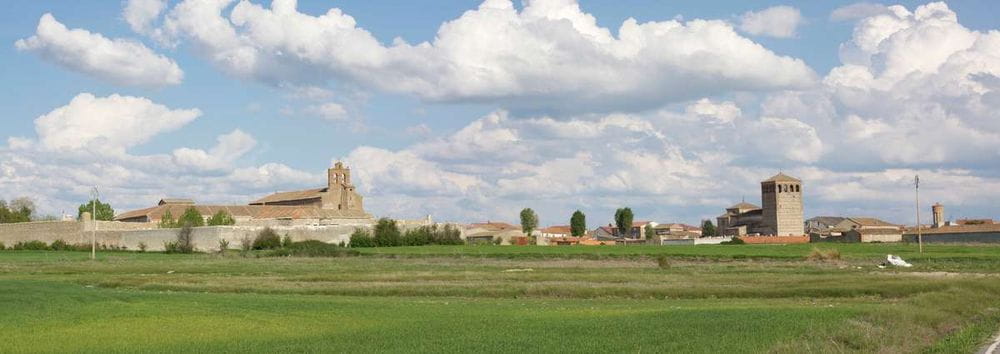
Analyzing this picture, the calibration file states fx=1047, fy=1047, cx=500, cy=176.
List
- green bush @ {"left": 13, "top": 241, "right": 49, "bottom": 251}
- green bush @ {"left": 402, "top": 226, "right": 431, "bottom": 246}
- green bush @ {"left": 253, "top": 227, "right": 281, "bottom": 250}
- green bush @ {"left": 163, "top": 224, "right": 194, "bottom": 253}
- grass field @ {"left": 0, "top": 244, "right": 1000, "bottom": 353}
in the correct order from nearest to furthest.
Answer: grass field @ {"left": 0, "top": 244, "right": 1000, "bottom": 353}
green bush @ {"left": 163, "top": 224, "right": 194, "bottom": 253}
green bush @ {"left": 253, "top": 227, "right": 281, "bottom": 250}
green bush @ {"left": 13, "top": 241, "right": 49, "bottom": 251}
green bush @ {"left": 402, "top": 226, "right": 431, "bottom": 246}

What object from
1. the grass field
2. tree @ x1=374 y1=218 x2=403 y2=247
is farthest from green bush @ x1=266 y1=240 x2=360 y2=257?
the grass field

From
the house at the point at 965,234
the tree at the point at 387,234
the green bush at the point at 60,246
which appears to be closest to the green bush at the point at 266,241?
the tree at the point at 387,234

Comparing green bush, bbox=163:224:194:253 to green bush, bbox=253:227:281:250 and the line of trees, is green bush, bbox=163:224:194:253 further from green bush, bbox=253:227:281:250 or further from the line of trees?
the line of trees

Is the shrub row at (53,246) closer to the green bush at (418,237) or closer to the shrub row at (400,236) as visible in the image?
the shrub row at (400,236)

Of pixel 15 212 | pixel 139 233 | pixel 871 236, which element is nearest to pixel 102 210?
pixel 15 212

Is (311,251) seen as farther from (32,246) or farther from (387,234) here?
(32,246)

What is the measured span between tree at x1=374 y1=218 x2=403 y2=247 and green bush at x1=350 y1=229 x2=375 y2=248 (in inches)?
38.0

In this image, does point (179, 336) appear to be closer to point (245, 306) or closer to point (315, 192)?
point (245, 306)

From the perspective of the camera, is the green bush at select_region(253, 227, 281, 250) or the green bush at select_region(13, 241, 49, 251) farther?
the green bush at select_region(13, 241, 49, 251)

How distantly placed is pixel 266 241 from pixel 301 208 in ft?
144

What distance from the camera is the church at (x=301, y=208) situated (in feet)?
488

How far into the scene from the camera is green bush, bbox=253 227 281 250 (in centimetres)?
11075

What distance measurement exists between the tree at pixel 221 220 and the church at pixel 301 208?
4.65 ft

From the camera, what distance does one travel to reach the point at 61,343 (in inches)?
843
